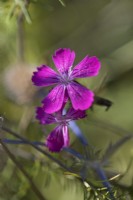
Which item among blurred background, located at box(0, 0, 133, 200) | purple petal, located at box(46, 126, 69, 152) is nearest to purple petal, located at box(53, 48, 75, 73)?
purple petal, located at box(46, 126, 69, 152)

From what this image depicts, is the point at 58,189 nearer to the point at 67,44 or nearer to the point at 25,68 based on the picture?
the point at 25,68

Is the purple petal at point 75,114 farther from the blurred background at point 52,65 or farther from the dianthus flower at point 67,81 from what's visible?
the blurred background at point 52,65

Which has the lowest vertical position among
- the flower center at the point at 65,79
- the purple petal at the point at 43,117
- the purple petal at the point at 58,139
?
the purple petal at the point at 58,139

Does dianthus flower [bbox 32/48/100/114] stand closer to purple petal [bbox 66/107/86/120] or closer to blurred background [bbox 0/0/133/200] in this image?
purple petal [bbox 66/107/86/120]

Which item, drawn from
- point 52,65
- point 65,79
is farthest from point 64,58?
point 52,65

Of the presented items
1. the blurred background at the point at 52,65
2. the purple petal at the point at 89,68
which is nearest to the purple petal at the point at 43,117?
the purple petal at the point at 89,68
